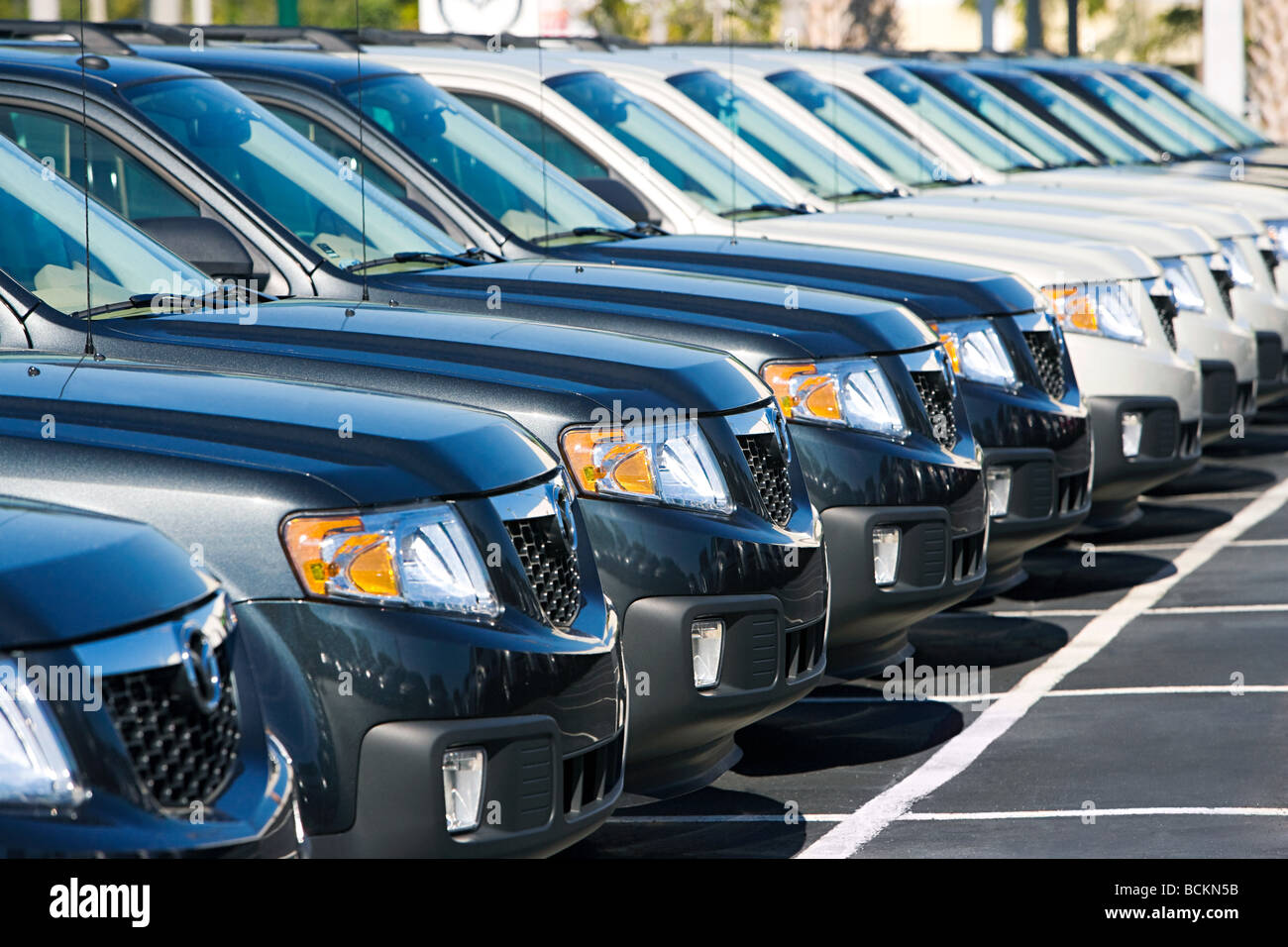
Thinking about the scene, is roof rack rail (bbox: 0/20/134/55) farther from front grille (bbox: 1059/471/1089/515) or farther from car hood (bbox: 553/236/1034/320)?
front grille (bbox: 1059/471/1089/515)

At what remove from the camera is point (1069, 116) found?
53.9ft

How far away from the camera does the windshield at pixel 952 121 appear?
13625mm

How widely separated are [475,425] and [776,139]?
7.08m

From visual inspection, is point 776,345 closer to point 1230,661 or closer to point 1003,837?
point 1003,837

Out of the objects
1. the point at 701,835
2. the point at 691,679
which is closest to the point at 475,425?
the point at 691,679

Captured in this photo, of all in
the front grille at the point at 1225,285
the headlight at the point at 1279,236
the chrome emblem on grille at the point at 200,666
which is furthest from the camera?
the headlight at the point at 1279,236

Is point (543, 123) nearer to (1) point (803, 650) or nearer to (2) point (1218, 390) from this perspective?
(2) point (1218, 390)

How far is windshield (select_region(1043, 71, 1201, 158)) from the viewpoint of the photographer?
17.5m

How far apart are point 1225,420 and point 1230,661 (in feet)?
10.5

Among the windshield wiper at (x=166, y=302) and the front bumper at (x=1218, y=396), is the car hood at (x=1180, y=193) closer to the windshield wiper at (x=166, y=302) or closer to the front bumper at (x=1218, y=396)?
the front bumper at (x=1218, y=396)

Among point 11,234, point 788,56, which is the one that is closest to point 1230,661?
point 11,234

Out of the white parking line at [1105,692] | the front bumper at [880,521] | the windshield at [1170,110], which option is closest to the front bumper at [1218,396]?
the white parking line at [1105,692]

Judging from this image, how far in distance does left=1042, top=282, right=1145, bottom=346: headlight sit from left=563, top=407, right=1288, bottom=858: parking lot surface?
1132mm

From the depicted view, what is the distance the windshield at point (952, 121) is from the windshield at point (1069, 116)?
7.92ft
